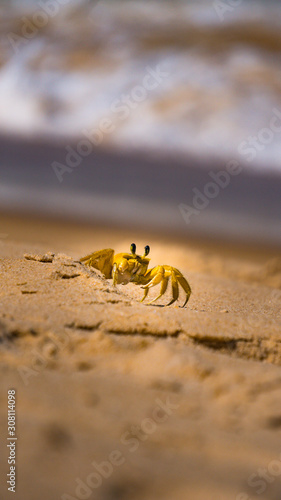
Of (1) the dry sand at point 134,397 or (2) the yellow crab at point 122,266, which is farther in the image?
(2) the yellow crab at point 122,266

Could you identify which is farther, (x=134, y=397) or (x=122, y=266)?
(x=122, y=266)

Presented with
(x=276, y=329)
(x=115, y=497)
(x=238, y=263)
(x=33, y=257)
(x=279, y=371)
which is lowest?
(x=115, y=497)

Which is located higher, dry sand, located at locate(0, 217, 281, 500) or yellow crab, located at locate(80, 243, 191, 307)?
yellow crab, located at locate(80, 243, 191, 307)

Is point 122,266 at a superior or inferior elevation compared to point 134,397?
superior

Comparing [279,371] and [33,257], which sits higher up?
[33,257]

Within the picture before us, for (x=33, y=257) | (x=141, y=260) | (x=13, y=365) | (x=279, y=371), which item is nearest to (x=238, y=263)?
(x=141, y=260)

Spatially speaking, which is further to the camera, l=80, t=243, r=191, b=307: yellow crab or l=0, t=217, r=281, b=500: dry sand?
l=80, t=243, r=191, b=307: yellow crab

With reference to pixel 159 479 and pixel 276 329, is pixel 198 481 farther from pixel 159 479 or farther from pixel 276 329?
pixel 276 329

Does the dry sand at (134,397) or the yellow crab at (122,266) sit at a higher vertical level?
the yellow crab at (122,266)
